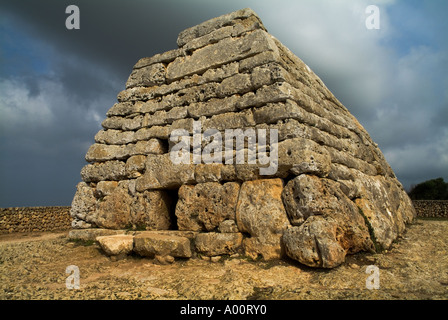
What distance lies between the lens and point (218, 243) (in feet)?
14.1

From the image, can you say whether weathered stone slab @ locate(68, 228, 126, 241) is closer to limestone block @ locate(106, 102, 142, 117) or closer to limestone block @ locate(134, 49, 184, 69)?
limestone block @ locate(106, 102, 142, 117)

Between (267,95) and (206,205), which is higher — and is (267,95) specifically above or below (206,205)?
above

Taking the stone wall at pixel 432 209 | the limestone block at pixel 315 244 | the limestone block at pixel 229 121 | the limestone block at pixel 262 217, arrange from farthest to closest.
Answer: the stone wall at pixel 432 209, the limestone block at pixel 229 121, the limestone block at pixel 262 217, the limestone block at pixel 315 244

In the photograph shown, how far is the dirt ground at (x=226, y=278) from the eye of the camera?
10.2ft

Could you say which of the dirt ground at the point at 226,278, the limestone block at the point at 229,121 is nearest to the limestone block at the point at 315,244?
the dirt ground at the point at 226,278

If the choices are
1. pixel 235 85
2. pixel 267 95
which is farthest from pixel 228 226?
pixel 235 85

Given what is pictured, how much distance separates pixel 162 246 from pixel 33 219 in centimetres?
1292

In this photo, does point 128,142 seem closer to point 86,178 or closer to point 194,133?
point 86,178

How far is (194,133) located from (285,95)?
1.78 meters

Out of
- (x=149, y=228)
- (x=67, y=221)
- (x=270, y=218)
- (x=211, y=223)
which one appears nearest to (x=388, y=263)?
(x=270, y=218)

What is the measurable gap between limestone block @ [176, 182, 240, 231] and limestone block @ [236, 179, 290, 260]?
0.20m

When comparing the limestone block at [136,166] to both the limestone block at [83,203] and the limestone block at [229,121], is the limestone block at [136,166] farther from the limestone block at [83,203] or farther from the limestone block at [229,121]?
the limestone block at [229,121]

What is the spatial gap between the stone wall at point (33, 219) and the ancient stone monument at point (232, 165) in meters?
9.69

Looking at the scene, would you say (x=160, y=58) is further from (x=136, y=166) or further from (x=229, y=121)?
(x=229, y=121)
